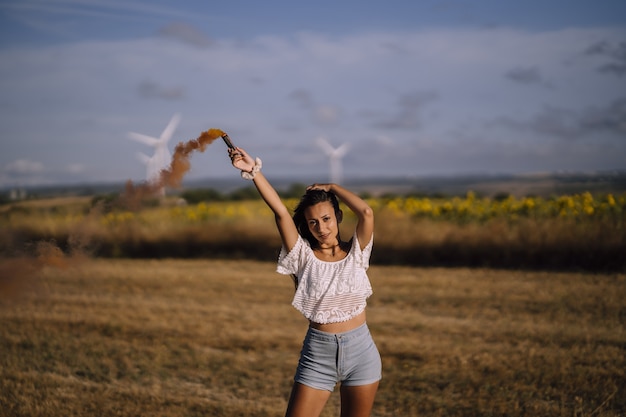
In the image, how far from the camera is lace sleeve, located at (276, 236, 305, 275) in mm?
3895

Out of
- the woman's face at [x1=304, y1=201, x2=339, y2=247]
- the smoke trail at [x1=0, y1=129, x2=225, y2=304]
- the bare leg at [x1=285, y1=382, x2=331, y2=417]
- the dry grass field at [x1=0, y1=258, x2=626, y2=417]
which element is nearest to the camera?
the bare leg at [x1=285, y1=382, x2=331, y2=417]

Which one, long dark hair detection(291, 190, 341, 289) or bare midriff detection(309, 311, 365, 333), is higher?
long dark hair detection(291, 190, 341, 289)

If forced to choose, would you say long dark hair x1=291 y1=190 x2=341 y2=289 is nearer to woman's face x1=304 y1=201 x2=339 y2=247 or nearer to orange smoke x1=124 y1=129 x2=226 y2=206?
woman's face x1=304 y1=201 x2=339 y2=247

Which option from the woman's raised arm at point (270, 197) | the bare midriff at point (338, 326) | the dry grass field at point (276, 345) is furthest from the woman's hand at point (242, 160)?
the dry grass field at point (276, 345)

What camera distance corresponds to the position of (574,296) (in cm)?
1004

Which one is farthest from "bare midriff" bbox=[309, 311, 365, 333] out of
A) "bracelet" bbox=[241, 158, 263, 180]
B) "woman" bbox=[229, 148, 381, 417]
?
"bracelet" bbox=[241, 158, 263, 180]

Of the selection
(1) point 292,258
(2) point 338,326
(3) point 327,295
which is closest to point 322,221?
(1) point 292,258

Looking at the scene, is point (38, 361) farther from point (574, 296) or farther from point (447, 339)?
point (574, 296)

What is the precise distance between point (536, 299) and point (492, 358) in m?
3.33

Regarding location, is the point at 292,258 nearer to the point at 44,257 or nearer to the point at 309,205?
the point at 309,205

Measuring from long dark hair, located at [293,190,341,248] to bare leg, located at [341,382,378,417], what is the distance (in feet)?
2.74

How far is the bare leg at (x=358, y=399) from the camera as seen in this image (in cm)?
373

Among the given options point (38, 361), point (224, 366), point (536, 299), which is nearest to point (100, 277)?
point (38, 361)

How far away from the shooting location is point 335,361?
3.68 m
